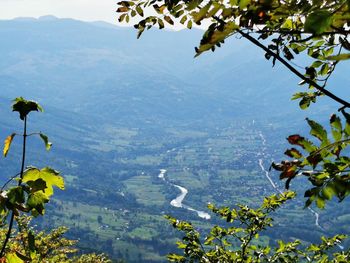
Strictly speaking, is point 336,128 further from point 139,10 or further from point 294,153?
point 139,10

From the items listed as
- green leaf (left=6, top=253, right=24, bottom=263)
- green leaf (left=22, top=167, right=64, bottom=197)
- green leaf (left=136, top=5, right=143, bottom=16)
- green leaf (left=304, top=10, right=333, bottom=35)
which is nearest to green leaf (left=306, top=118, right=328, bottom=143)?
green leaf (left=304, top=10, right=333, bottom=35)

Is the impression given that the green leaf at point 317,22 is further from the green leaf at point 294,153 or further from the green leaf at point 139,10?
the green leaf at point 139,10

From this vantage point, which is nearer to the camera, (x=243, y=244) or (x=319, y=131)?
(x=319, y=131)

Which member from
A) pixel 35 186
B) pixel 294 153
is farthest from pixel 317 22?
pixel 35 186

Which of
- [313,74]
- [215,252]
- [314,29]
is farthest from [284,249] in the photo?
[314,29]

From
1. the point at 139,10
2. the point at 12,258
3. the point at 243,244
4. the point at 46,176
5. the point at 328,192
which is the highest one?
the point at 243,244

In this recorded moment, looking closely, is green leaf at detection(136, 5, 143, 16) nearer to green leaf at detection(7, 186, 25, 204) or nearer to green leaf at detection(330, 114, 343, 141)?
green leaf at detection(330, 114, 343, 141)

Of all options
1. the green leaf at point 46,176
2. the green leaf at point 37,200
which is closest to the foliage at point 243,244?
the green leaf at point 46,176

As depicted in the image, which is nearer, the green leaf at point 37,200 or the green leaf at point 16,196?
the green leaf at point 16,196
